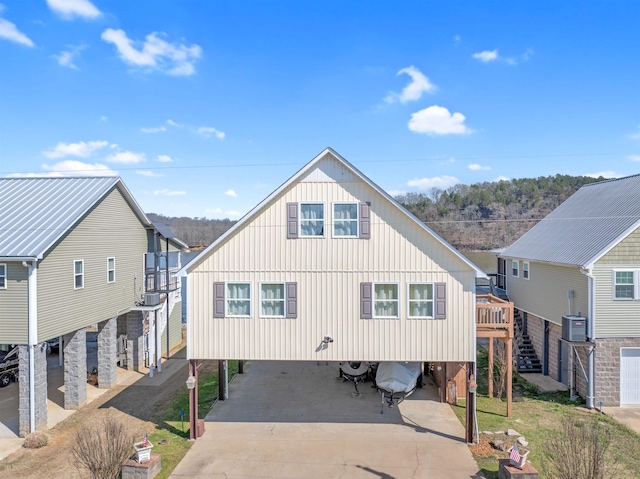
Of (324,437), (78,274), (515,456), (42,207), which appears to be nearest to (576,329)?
(515,456)

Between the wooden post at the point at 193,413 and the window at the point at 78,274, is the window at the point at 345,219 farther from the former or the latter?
the window at the point at 78,274

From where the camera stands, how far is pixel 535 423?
13688 mm

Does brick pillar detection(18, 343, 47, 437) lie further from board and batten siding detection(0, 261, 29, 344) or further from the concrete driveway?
the concrete driveway

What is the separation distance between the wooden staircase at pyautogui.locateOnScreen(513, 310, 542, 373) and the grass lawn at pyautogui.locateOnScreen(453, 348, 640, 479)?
1168mm

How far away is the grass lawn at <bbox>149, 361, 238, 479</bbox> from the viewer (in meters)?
11.6

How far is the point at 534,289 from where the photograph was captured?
19500mm

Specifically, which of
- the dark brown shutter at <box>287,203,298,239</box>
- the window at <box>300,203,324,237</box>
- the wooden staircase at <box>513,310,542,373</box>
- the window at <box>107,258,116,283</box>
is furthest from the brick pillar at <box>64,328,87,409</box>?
the wooden staircase at <box>513,310,542,373</box>

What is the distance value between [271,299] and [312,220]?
279 cm

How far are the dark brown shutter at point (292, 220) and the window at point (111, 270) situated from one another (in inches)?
359

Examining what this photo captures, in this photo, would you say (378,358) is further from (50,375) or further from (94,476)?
(50,375)

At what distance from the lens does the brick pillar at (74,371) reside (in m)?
15.4

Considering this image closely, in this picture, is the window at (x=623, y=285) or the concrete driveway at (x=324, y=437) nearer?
the concrete driveway at (x=324, y=437)

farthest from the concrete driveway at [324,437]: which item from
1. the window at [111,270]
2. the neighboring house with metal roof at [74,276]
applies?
the window at [111,270]

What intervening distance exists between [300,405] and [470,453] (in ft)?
20.3
